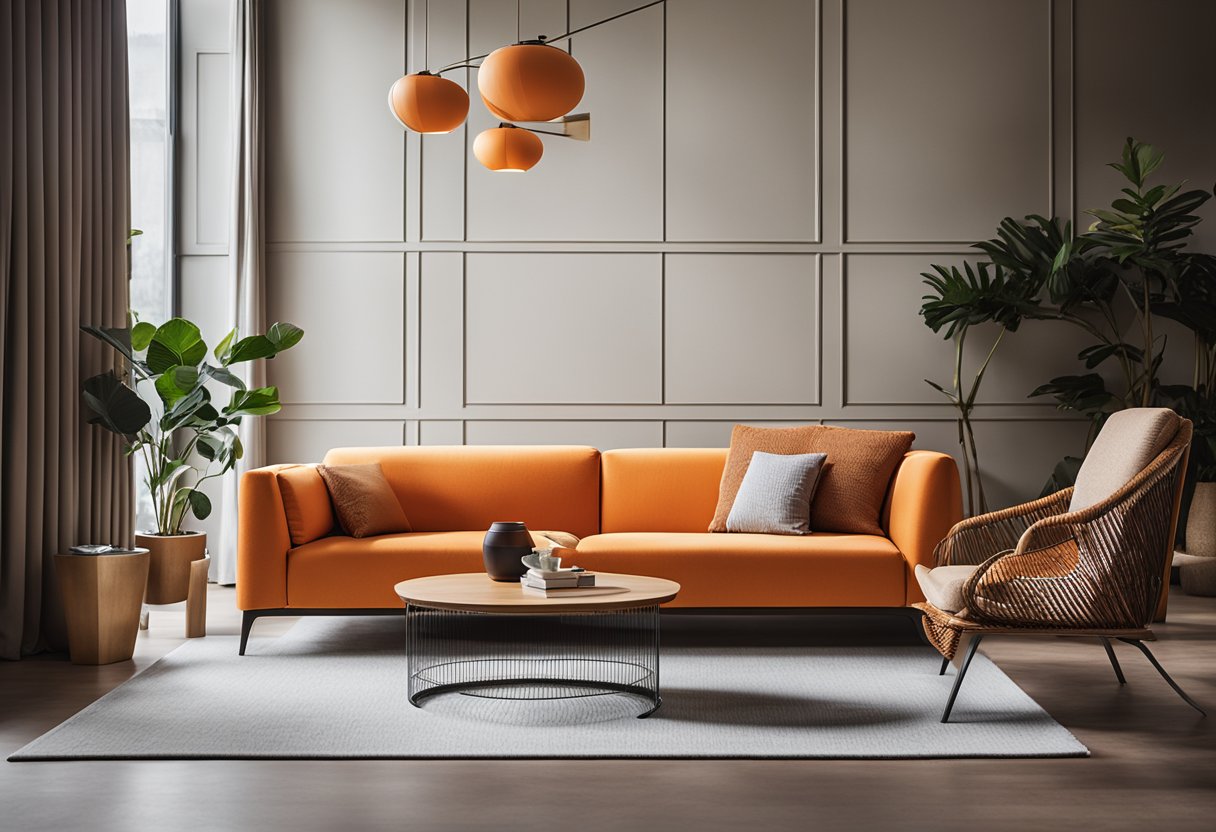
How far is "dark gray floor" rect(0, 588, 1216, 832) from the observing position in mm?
2264

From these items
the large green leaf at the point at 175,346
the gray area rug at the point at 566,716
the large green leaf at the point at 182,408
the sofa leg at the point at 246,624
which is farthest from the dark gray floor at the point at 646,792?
the large green leaf at the point at 175,346

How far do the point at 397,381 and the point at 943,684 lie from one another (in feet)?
10.1

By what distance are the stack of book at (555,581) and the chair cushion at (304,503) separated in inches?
46.5

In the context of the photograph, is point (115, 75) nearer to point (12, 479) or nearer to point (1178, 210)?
point (12, 479)

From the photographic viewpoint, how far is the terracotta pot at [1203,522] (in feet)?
16.3

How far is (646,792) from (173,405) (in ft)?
9.24

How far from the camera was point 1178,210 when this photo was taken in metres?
4.92

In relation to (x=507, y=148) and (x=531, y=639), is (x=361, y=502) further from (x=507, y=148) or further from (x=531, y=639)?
(x=507, y=148)

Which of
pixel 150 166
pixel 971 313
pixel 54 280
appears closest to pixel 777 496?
pixel 971 313

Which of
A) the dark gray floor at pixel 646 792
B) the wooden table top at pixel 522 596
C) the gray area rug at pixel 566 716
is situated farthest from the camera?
the wooden table top at pixel 522 596

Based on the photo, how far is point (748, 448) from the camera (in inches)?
181

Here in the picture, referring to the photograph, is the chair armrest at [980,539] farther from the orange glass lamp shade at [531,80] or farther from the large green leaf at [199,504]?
the large green leaf at [199,504]

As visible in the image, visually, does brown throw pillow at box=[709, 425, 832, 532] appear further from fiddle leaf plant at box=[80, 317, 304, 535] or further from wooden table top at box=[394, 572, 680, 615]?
fiddle leaf plant at box=[80, 317, 304, 535]

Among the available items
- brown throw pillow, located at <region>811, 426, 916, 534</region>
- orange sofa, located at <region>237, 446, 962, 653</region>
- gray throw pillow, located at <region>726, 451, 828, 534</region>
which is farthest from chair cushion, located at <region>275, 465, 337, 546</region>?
brown throw pillow, located at <region>811, 426, 916, 534</region>
